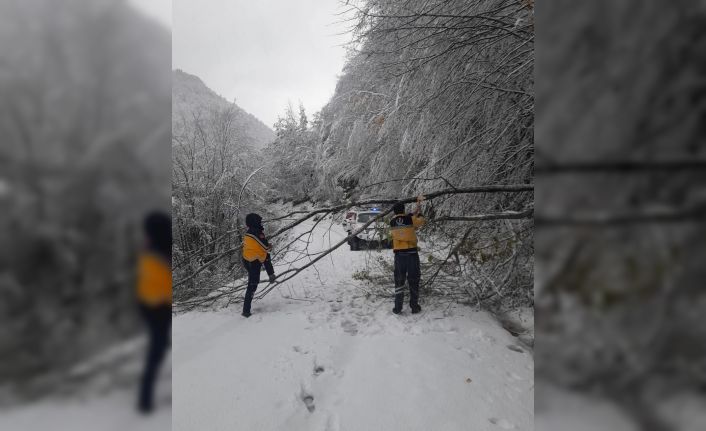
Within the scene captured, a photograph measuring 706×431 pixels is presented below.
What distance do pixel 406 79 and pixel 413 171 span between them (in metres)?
2.09

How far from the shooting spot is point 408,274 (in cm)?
402

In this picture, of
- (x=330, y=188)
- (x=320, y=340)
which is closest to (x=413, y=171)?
(x=320, y=340)

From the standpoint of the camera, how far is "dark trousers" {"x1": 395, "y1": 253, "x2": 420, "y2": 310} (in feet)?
13.1

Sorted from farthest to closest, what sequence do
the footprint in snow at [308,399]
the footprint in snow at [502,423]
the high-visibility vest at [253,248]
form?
the high-visibility vest at [253,248] → the footprint in snow at [308,399] → the footprint in snow at [502,423]
